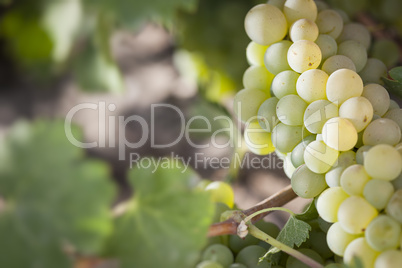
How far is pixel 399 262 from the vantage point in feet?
1.01

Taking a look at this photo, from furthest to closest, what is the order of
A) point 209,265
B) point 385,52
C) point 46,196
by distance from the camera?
point 385,52 < point 209,265 < point 46,196

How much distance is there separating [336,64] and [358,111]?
6 cm

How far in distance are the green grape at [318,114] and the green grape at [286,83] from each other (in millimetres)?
28

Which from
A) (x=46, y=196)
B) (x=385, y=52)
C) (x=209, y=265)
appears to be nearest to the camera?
(x=46, y=196)

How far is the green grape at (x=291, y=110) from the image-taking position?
15.4 inches

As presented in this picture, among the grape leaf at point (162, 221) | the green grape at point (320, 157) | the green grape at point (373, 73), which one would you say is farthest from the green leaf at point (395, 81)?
the grape leaf at point (162, 221)

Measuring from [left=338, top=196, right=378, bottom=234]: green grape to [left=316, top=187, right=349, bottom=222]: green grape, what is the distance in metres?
0.01

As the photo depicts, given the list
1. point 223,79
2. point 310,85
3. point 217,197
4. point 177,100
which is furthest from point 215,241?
point 177,100

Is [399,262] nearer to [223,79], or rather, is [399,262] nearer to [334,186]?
[334,186]

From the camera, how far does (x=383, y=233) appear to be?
313mm

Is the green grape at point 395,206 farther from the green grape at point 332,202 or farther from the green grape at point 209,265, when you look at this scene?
the green grape at point 209,265

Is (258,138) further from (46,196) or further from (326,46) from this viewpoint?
(46,196)

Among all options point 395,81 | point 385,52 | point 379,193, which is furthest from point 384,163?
point 385,52

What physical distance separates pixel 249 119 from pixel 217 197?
80 mm
